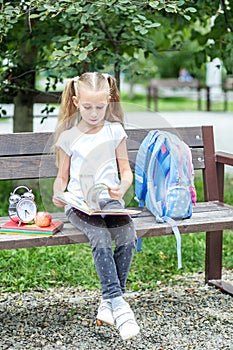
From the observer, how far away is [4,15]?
4.23 meters

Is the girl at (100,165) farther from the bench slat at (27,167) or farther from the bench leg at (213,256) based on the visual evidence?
the bench leg at (213,256)

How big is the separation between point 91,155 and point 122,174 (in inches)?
7.2

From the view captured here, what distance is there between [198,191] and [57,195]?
3.39 meters

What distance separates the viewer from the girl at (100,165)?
128 inches

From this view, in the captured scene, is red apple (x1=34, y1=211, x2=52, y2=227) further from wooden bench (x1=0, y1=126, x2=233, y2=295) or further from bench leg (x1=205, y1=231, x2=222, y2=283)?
bench leg (x1=205, y1=231, x2=222, y2=283)

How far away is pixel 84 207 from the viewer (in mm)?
3314

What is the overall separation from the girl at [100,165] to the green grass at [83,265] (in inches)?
38.7

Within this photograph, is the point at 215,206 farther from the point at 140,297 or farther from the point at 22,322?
the point at 22,322

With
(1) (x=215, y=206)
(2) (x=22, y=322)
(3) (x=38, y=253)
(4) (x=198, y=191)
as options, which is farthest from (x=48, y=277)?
(4) (x=198, y=191)

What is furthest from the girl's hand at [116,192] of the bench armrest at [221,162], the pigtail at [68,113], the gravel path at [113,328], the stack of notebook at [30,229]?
the bench armrest at [221,162]

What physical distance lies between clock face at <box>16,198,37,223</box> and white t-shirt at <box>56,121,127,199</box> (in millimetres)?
196

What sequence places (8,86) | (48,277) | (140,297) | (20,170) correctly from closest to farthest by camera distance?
(20,170) < (140,297) < (48,277) < (8,86)

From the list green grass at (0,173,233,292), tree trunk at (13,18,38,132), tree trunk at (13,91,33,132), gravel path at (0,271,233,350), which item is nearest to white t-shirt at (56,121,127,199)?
gravel path at (0,271,233,350)

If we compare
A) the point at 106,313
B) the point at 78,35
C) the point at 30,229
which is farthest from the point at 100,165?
the point at 78,35
